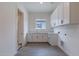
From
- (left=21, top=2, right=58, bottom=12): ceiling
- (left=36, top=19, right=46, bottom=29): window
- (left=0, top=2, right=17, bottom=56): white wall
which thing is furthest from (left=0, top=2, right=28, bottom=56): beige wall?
(left=36, top=19, right=46, bottom=29): window

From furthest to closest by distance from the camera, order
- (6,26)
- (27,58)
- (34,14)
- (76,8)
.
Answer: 1. (34,14)
2. (6,26)
3. (76,8)
4. (27,58)

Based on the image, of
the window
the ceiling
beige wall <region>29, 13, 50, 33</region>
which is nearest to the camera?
the ceiling

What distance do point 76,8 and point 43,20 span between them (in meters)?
6.12

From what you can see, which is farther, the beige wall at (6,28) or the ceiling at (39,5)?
the ceiling at (39,5)

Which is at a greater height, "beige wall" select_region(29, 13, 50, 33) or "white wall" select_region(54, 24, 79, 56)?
"beige wall" select_region(29, 13, 50, 33)

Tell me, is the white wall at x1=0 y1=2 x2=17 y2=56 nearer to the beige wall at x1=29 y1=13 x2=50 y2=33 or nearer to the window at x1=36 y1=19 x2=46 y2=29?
the beige wall at x1=29 y1=13 x2=50 y2=33

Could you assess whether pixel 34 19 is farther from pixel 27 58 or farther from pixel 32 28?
pixel 27 58

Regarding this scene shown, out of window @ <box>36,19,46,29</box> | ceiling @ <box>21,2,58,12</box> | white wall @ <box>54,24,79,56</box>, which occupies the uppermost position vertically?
ceiling @ <box>21,2,58,12</box>

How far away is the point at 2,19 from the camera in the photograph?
360 centimetres

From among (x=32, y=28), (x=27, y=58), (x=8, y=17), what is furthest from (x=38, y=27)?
(x=27, y=58)

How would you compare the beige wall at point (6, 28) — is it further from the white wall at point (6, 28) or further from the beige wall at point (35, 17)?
the beige wall at point (35, 17)

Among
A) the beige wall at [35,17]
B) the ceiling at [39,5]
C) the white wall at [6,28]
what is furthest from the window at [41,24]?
the white wall at [6,28]

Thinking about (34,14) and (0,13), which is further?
(34,14)

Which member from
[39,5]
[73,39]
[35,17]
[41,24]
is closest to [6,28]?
[73,39]
